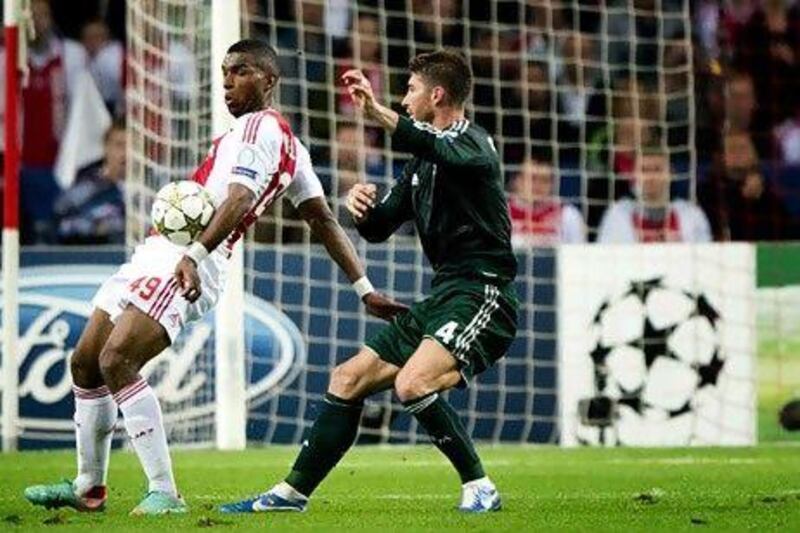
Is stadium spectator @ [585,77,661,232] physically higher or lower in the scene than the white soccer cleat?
higher

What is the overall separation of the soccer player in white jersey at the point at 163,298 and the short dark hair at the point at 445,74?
621 mm

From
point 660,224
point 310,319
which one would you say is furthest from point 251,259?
point 660,224

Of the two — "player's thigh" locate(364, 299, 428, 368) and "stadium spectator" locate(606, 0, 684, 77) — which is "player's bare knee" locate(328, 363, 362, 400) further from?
"stadium spectator" locate(606, 0, 684, 77)

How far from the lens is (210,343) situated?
14.4m

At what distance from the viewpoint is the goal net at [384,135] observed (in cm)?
1449

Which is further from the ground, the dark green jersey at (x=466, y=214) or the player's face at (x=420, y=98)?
the player's face at (x=420, y=98)

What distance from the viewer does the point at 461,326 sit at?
8.94 m

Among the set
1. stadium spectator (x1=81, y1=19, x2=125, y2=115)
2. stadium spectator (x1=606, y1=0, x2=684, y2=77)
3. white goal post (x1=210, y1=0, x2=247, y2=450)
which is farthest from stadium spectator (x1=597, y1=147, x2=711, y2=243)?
stadium spectator (x1=81, y1=19, x2=125, y2=115)

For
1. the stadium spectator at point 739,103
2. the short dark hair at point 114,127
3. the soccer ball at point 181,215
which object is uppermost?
the stadium spectator at point 739,103

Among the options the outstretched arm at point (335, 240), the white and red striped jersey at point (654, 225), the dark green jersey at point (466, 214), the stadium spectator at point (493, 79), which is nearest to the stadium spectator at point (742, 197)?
the white and red striped jersey at point (654, 225)

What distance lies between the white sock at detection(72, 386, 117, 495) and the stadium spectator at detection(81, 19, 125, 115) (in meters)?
9.56

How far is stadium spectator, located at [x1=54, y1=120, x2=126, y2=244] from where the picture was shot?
→ 1650 centimetres

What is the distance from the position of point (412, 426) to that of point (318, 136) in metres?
2.88

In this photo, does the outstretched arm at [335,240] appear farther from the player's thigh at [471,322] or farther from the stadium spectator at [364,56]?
the stadium spectator at [364,56]
